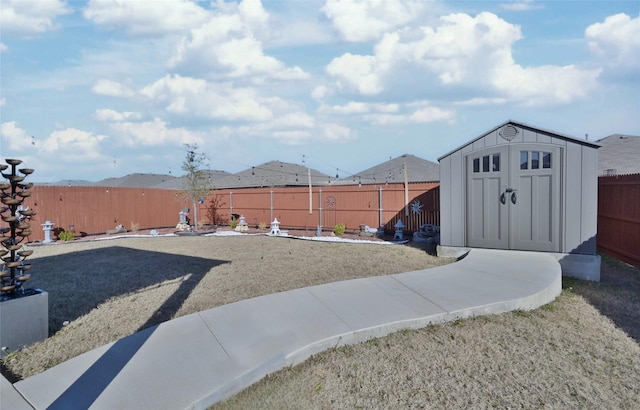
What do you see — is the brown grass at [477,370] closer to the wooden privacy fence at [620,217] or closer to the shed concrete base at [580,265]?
the shed concrete base at [580,265]

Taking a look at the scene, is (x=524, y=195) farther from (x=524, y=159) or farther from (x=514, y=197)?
(x=524, y=159)

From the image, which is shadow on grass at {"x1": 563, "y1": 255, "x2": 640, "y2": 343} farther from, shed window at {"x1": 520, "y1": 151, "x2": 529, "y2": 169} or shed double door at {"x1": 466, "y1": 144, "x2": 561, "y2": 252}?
shed window at {"x1": 520, "y1": 151, "x2": 529, "y2": 169}

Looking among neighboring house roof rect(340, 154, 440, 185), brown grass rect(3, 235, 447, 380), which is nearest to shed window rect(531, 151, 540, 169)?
brown grass rect(3, 235, 447, 380)

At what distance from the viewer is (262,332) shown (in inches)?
152

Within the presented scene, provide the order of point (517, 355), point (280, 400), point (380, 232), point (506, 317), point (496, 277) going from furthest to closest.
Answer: point (380, 232) < point (496, 277) < point (506, 317) < point (517, 355) < point (280, 400)

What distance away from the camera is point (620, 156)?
602 inches

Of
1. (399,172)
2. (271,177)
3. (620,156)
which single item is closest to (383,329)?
(620,156)

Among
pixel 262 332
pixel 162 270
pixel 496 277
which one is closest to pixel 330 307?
pixel 262 332

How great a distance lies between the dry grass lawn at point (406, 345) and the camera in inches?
113

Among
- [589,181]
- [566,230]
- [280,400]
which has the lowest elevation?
[280,400]

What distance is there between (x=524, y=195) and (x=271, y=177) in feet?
62.4

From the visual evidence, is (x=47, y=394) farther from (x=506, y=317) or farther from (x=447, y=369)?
(x=506, y=317)

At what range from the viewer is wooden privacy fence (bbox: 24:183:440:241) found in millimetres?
13125

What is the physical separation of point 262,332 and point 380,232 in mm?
9729
